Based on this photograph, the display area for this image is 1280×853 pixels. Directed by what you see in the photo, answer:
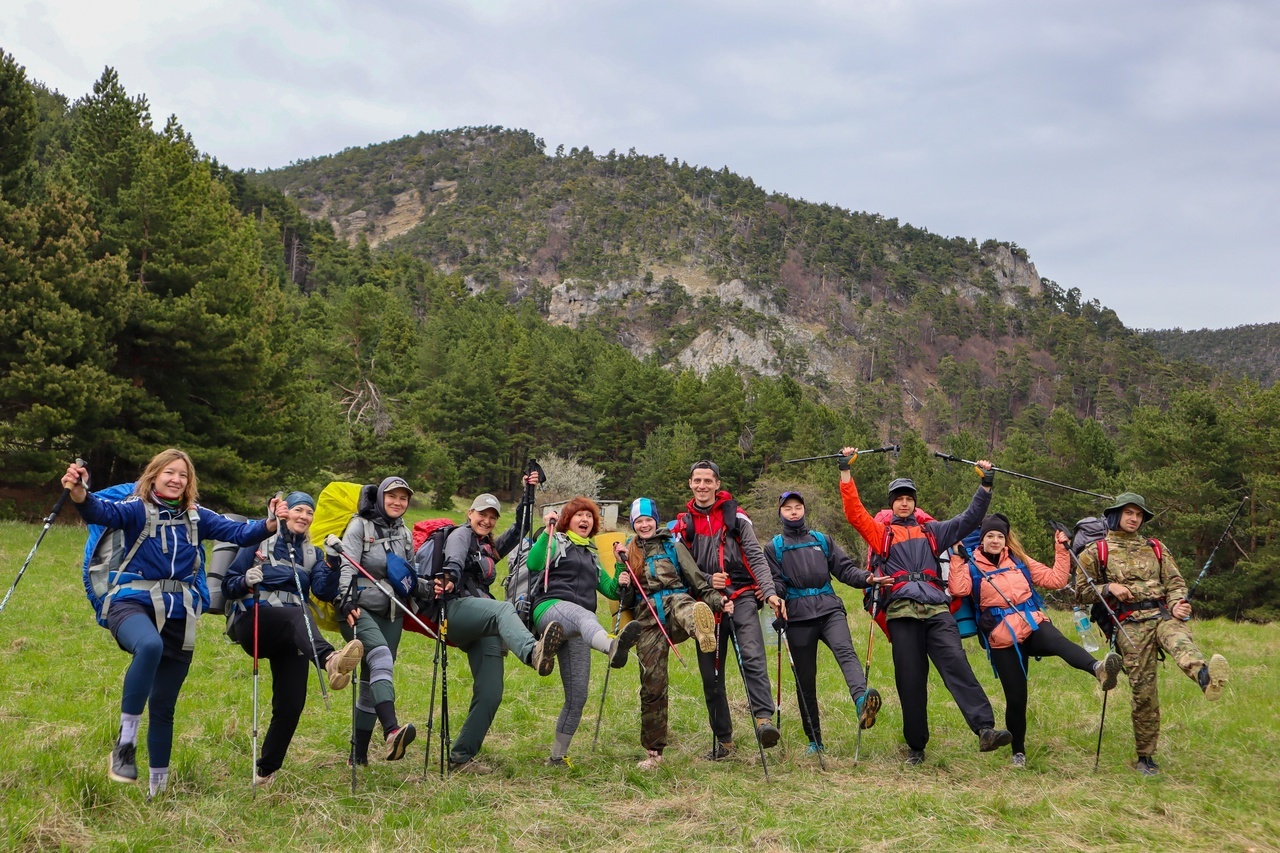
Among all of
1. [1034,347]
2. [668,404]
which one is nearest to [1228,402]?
[668,404]

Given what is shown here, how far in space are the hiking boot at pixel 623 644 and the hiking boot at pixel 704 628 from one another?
47cm

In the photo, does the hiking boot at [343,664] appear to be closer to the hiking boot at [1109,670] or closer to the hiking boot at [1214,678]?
the hiking boot at [1109,670]

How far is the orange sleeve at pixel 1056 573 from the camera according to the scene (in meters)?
7.86

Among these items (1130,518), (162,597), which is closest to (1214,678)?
(1130,518)

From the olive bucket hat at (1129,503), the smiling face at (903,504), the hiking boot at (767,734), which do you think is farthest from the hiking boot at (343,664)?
the olive bucket hat at (1129,503)

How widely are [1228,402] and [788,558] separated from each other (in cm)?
3957

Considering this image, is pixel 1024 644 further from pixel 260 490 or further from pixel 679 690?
pixel 260 490

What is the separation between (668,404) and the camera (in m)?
63.3

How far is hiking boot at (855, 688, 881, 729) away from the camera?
6.82 m

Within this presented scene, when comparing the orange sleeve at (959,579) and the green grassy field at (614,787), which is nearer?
the green grassy field at (614,787)

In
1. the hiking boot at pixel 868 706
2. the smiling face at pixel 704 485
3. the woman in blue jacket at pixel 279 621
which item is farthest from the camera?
the smiling face at pixel 704 485

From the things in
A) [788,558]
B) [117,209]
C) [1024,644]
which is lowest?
[1024,644]

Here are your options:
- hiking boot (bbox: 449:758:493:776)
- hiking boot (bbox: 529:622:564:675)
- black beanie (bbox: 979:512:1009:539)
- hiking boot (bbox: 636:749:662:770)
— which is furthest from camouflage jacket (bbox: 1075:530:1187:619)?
hiking boot (bbox: 449:758:493:776)

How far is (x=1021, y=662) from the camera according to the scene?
24.3ft
